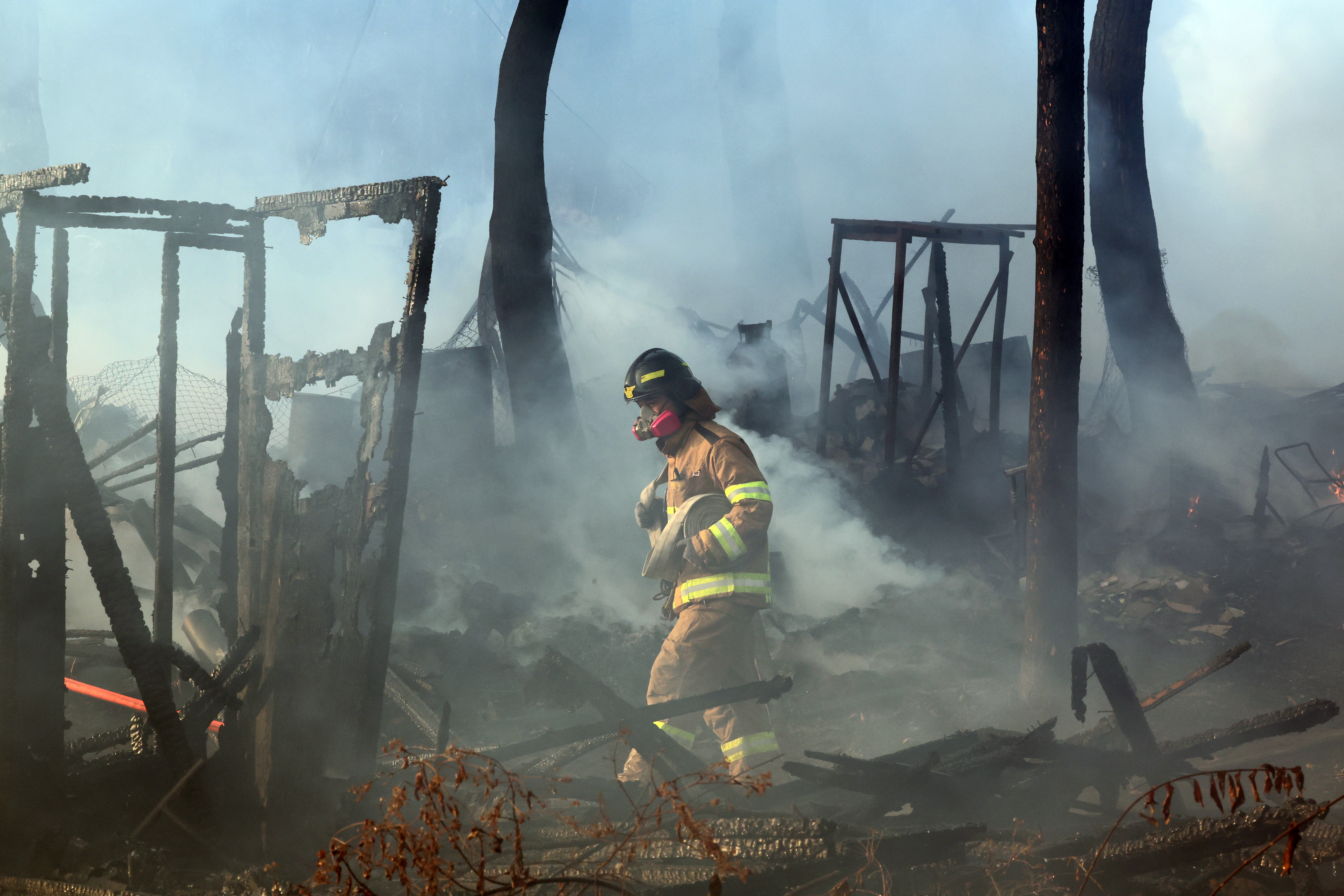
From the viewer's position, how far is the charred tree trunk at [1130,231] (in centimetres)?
888

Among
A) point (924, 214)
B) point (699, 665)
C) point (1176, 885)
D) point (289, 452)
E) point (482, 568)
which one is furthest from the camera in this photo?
point (924, 214)

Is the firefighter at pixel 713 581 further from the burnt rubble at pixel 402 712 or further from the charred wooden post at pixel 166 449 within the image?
the charred wooden post at pixel 166 449

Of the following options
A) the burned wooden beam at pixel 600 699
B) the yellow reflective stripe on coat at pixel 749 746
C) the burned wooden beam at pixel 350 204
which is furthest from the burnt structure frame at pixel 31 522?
the yellow reflective stripe on coat at pixel 749 746

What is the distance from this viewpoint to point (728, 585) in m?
4.09

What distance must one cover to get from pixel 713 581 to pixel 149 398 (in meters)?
8.92

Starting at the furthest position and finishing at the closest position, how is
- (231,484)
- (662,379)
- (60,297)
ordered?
(231,484), (662,379), (60,297)

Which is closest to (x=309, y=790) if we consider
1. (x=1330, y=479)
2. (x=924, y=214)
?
(x=1330, y=479)

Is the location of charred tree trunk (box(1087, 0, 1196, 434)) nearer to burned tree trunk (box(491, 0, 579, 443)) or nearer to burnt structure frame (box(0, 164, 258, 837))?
burned tree trunk (box(491, 0, 579, 443))

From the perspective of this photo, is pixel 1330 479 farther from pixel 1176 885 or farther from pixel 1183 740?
pixel 1176 885

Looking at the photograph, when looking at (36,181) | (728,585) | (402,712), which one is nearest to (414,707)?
(402,712)

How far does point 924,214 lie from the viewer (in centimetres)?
2380

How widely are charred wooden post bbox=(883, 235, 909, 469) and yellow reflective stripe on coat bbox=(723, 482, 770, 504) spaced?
17.6 ft

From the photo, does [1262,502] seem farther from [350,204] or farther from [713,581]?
[350,204]

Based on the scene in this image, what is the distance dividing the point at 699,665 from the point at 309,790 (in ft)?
6.21
